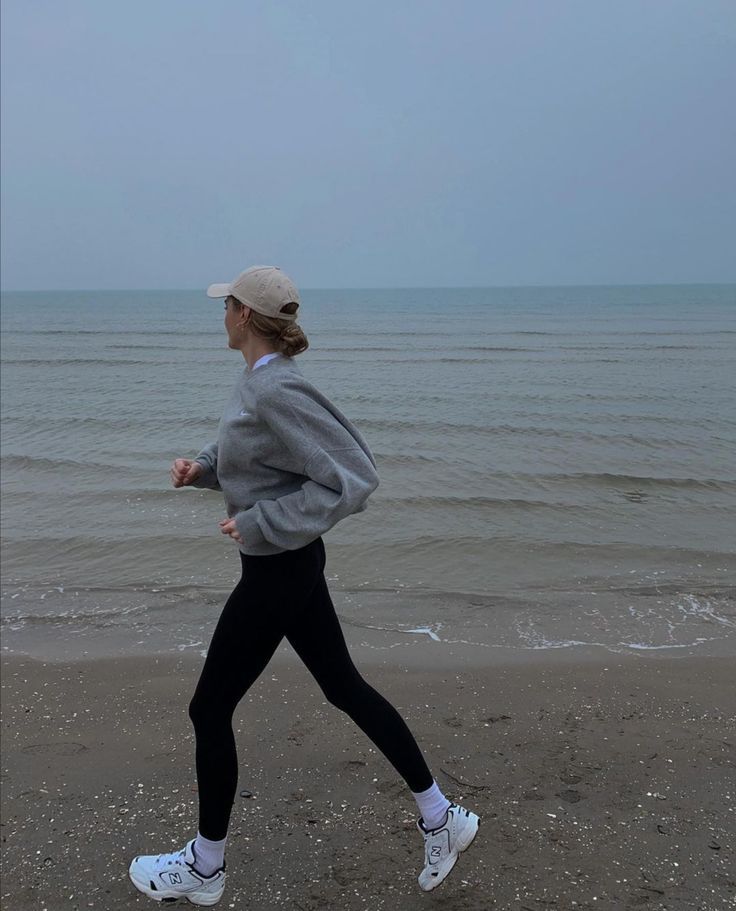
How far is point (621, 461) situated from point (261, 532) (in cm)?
947

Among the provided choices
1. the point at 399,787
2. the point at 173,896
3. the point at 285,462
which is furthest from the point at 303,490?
the point at 399,787

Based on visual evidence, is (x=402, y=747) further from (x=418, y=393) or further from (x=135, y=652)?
(x=418, y=393)

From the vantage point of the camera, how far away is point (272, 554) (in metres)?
2.36

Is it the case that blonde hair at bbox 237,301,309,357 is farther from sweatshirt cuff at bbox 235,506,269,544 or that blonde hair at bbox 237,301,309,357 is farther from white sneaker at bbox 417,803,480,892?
white sneaker at bbox 417,803,480,892

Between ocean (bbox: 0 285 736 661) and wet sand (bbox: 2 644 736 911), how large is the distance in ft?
2.60

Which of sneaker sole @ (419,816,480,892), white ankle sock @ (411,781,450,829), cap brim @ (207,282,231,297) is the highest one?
cap brim @ (207,282,231,297)

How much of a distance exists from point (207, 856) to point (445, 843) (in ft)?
2.61

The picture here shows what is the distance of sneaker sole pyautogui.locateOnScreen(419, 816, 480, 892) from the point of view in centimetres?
259

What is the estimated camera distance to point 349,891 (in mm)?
2648

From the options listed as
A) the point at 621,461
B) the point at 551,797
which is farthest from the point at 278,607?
the point at 621,461

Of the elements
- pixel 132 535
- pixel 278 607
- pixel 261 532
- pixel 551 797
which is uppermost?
pixel 261 532

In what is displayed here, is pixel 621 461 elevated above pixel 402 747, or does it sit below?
below

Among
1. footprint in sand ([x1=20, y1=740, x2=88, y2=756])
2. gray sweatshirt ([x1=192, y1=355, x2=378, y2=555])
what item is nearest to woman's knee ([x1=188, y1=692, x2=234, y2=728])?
Result: gray sweatshirt ([x1=192, y1=355, x2=378, y2=555])

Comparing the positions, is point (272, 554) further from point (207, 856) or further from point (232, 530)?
point (207, 856)
